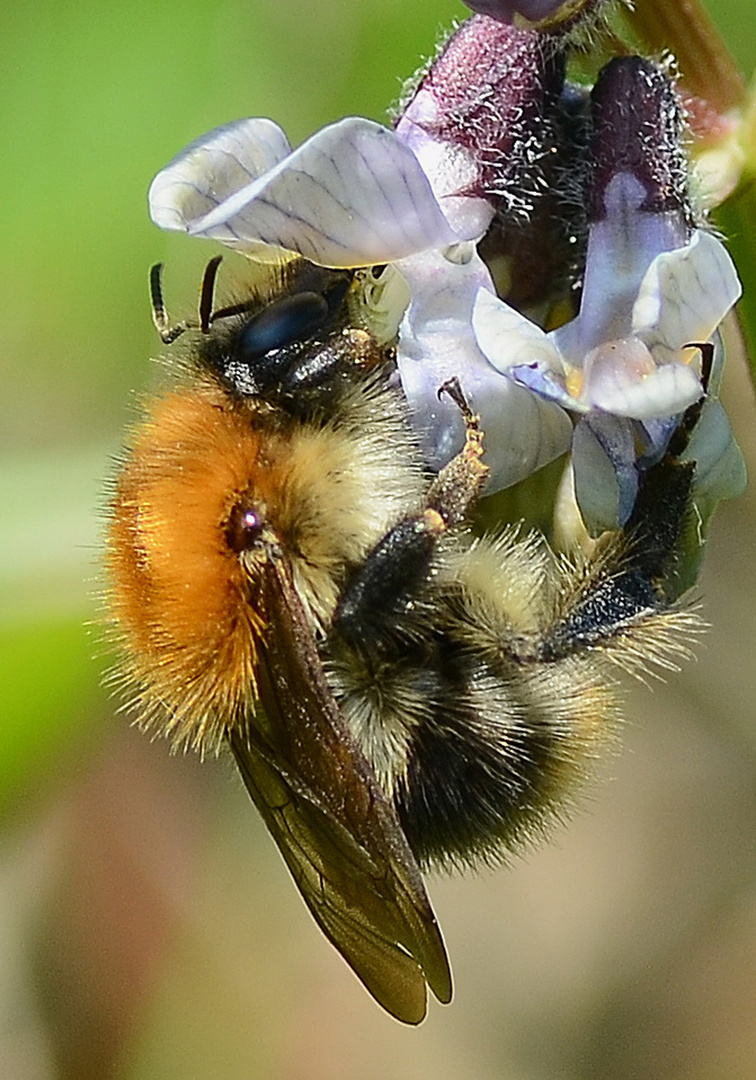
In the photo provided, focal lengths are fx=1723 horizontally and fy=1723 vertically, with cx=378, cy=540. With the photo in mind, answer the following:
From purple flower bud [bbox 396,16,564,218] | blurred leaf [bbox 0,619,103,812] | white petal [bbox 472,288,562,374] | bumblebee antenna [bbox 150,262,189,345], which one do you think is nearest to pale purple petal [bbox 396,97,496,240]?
purple flower bud [bbox 396,16,564,218]

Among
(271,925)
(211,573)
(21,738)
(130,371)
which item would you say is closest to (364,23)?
(130,371)

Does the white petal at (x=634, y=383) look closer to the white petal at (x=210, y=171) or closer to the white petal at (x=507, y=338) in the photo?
the white petal at (x=507, y=338)

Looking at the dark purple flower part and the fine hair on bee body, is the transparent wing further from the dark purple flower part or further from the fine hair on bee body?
the dark purple flower part

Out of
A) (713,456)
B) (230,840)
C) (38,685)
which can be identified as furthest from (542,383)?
(230,840)

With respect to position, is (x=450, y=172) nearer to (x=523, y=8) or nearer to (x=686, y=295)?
(x=523, y=8)

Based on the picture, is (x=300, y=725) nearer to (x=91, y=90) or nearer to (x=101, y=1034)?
(x=101, y=1034)
